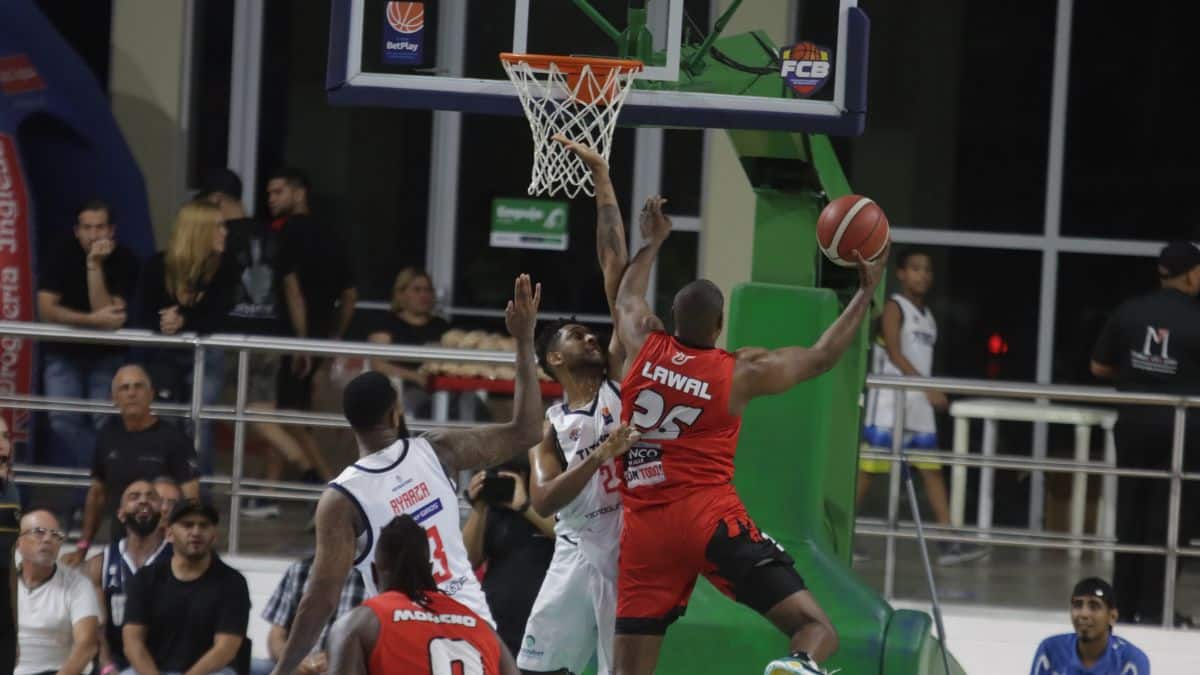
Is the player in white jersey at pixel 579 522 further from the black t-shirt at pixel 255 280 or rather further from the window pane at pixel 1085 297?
the window pane at pixel 1085 297

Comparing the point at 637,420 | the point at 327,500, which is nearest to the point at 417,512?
the point at 327,500

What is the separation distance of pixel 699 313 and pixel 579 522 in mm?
1181

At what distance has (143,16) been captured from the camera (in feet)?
45.0

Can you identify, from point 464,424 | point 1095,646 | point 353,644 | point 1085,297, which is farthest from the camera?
point 1085,297

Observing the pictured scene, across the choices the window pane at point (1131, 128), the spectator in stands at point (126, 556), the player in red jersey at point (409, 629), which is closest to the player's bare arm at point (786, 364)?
the player in red jersey at point (409, 629)

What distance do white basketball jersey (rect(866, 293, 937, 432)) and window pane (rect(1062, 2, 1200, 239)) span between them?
2360mm

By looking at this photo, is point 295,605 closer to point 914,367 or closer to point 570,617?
point 570,617

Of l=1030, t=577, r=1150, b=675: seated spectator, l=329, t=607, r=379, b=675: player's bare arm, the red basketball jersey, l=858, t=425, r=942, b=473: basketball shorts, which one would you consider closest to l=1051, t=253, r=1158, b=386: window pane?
l=858, t=425, r=942, b=473: basketball shorts

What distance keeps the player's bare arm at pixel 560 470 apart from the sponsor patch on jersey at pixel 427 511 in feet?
2.76

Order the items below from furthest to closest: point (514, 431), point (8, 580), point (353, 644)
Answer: point (8, 580) → point (514, 431) → point (353, 644)

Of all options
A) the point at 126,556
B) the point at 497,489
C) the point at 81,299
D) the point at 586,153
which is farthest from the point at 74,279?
the point at 586,153

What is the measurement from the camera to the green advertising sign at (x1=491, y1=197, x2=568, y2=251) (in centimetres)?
1401

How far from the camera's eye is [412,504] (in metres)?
6.43

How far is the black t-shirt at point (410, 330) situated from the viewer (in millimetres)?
11898
